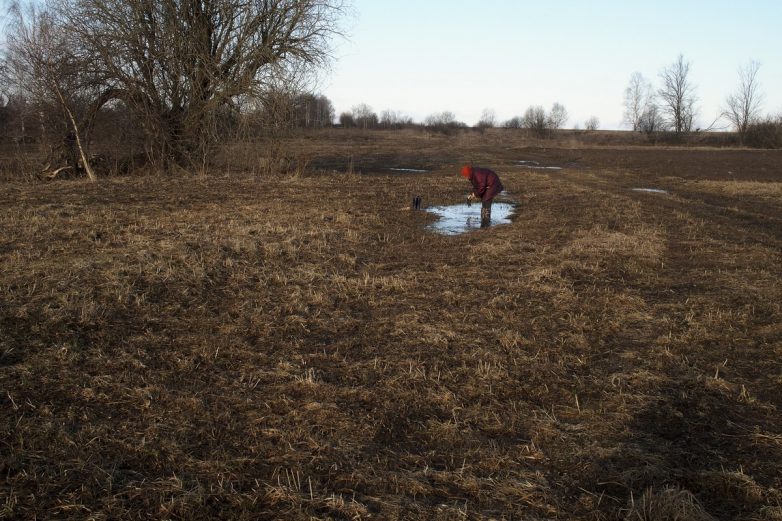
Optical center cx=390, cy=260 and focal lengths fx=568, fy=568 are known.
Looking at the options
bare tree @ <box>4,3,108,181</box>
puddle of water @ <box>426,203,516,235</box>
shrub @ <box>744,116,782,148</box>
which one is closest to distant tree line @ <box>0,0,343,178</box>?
bare tree @ <box>4,3,108,181</box>

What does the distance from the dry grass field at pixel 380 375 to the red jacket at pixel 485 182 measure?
8.79 feet

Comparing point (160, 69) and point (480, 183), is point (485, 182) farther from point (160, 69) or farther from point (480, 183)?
point (160, 69)

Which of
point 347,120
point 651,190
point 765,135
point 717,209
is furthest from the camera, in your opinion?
point 347,120

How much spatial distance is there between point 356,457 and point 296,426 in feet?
1.74

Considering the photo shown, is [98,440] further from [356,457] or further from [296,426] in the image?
[356,457]

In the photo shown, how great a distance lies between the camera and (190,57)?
1905cm

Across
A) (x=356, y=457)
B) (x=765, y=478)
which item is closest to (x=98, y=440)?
(x=356, y=457)

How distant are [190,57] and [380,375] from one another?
17.6m

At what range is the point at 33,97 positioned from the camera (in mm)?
17297

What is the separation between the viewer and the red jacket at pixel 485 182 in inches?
485

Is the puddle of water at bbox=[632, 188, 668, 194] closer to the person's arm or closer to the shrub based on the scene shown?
the person's arm

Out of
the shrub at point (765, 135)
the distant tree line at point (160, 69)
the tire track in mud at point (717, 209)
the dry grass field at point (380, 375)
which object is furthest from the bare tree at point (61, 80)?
the shrub at point (765, 135)

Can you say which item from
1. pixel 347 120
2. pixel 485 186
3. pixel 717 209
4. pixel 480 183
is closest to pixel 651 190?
pixel 717 209

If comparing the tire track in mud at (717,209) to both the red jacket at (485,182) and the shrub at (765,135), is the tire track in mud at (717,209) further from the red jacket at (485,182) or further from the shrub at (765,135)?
the shrub at (765,135)
